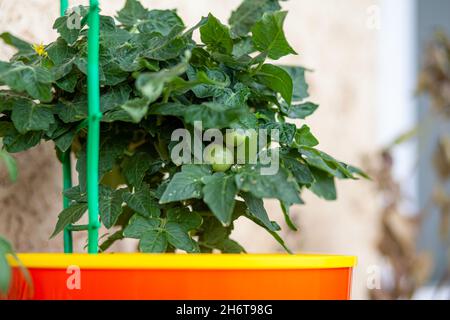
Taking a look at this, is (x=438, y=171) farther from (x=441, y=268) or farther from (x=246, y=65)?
(x=246, y=65)

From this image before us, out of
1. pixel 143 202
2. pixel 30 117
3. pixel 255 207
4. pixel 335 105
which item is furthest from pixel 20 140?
pixel 335 105

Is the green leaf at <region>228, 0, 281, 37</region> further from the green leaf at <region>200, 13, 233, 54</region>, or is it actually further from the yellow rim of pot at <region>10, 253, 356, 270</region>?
the yellow rim of pot at <region>10, 253, 356, 270</region>

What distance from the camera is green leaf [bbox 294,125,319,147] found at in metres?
0.75

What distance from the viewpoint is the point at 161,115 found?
0.75 m

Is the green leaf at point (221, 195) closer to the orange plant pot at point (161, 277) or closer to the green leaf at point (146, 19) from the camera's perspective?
the orange plant pot at point (161, 277)

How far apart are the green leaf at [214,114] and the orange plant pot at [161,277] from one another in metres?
0.12

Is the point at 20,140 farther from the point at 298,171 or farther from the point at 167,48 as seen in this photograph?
the point at 298,171

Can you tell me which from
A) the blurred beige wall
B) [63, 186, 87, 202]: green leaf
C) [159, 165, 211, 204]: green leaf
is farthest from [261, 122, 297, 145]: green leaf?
the blurred beige wall

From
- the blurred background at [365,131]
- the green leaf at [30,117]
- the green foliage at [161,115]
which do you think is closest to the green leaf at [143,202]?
the green foliage at [161,115]

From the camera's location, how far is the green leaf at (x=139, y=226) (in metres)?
0.69

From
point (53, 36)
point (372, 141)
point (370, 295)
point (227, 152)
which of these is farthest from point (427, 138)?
point (227, 152)

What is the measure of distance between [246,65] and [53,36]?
38cm

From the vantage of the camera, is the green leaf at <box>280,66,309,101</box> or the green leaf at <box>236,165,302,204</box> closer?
the green leaf at <box>236,165,302,204</box>

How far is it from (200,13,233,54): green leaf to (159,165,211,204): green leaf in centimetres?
16
